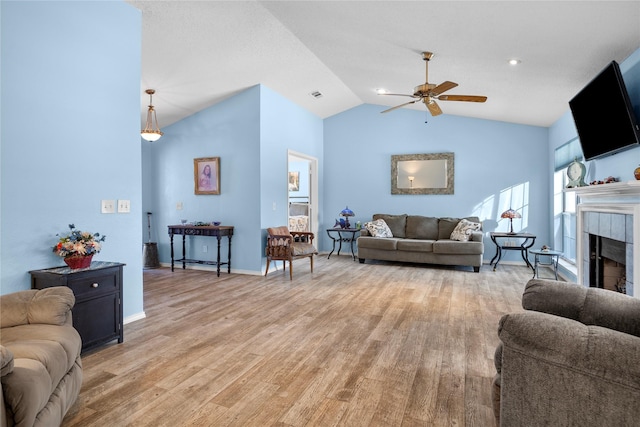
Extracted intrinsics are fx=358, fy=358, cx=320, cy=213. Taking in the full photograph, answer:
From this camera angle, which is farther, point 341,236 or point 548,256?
point 341,236

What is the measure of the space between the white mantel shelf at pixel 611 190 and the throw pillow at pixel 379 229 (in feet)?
10.8

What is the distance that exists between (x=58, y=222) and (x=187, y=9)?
2.39 meters

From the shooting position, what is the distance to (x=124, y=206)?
3.37m

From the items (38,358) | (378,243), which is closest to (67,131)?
(38,358)

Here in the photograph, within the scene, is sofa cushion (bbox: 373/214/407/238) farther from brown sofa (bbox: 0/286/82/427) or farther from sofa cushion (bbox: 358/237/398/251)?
brown sofa (bbox: 0/286/82/427)

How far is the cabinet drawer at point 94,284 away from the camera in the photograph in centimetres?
262

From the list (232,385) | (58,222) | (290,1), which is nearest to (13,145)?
(58,222)

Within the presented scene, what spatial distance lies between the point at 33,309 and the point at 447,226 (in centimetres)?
616

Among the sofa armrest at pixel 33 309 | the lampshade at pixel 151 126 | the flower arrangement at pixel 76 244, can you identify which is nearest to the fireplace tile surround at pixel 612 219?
the sofa armrest at pixel 33 309

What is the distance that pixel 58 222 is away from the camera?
9.29ft

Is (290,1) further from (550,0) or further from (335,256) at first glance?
(335,256)

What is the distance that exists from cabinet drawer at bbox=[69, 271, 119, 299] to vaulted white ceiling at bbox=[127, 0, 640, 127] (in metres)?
2.57

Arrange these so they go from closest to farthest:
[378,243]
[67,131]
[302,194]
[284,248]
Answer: [67,131]
[284,248]
[378,243]
[302,194]

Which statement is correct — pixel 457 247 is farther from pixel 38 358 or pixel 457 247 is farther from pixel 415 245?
pixel 38 358
